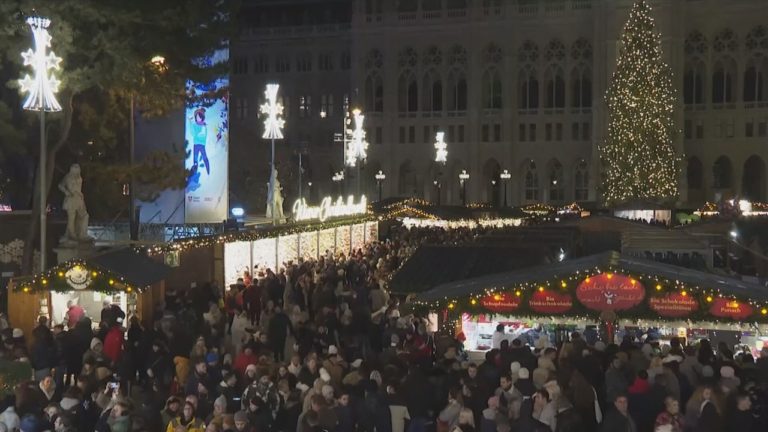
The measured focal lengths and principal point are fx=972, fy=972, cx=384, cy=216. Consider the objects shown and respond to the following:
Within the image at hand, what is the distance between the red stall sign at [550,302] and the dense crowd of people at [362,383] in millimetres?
453

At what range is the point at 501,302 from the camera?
1293 cm

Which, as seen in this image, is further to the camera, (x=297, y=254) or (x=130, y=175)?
(x=297, y=254)

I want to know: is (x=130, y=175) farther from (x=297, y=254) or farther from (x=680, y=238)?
(x=680, y=238)

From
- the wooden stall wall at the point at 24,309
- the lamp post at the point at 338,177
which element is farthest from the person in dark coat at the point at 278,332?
the lamp post at the point at 338,177

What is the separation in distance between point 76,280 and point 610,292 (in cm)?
819

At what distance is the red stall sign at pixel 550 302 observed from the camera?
1277 centimetres

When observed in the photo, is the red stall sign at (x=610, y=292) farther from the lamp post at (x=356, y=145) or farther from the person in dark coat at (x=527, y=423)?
the lamp post at (x=356, y=145)

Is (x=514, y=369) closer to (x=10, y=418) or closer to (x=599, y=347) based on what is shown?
(x=599, y=347)

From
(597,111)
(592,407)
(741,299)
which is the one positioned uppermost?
(597,111)

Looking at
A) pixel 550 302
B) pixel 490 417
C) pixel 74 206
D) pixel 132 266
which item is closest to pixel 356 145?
pixel 74 206

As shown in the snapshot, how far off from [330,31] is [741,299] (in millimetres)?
54786

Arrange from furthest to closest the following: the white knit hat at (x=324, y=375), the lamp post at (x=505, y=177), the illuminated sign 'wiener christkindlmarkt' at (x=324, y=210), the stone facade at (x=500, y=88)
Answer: the stone facade at (x=500, y=88) < the lamp post at (x=505, y=177) < the illuminated sign 'wiener christkindlmarkt' at (x=324, y=210) < the white knit hat at (x=324, y=375)

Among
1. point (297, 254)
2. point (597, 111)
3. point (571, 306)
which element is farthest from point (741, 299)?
point (597, 111)

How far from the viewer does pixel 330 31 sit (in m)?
64.7
